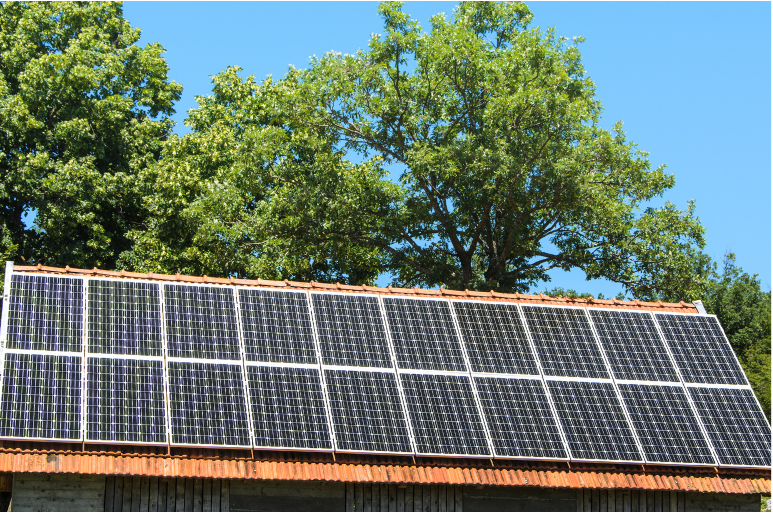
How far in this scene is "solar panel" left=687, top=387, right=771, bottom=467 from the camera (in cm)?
1488

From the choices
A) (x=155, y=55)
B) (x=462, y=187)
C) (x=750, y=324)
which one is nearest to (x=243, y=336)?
(x=462, y=187)

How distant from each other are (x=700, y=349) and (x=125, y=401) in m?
10.7

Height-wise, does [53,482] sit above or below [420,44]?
below

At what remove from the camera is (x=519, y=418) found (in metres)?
14.5

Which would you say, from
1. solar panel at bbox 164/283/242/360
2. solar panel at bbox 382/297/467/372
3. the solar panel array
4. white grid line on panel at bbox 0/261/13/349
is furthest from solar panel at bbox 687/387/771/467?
white grid line on panel at bbox 0/261/13/349

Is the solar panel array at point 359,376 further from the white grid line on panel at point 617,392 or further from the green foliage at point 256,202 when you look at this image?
the green foliage at point 256,202

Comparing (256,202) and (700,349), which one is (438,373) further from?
(256,202)

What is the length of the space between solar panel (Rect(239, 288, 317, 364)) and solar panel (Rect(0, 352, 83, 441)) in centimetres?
281

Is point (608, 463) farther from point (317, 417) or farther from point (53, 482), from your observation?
point (53, 482)

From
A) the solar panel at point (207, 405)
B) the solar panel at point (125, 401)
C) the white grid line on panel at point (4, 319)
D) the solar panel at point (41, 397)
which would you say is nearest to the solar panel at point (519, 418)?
the solar panel at point (207, 405)

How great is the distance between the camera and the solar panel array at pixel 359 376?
1296cm

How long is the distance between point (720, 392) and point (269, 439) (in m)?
8.41

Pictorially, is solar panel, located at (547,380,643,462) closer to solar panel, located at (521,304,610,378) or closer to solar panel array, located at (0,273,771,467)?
solar panel array, located at (0,273,771,467)

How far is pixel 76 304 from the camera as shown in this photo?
1412 centimetres
